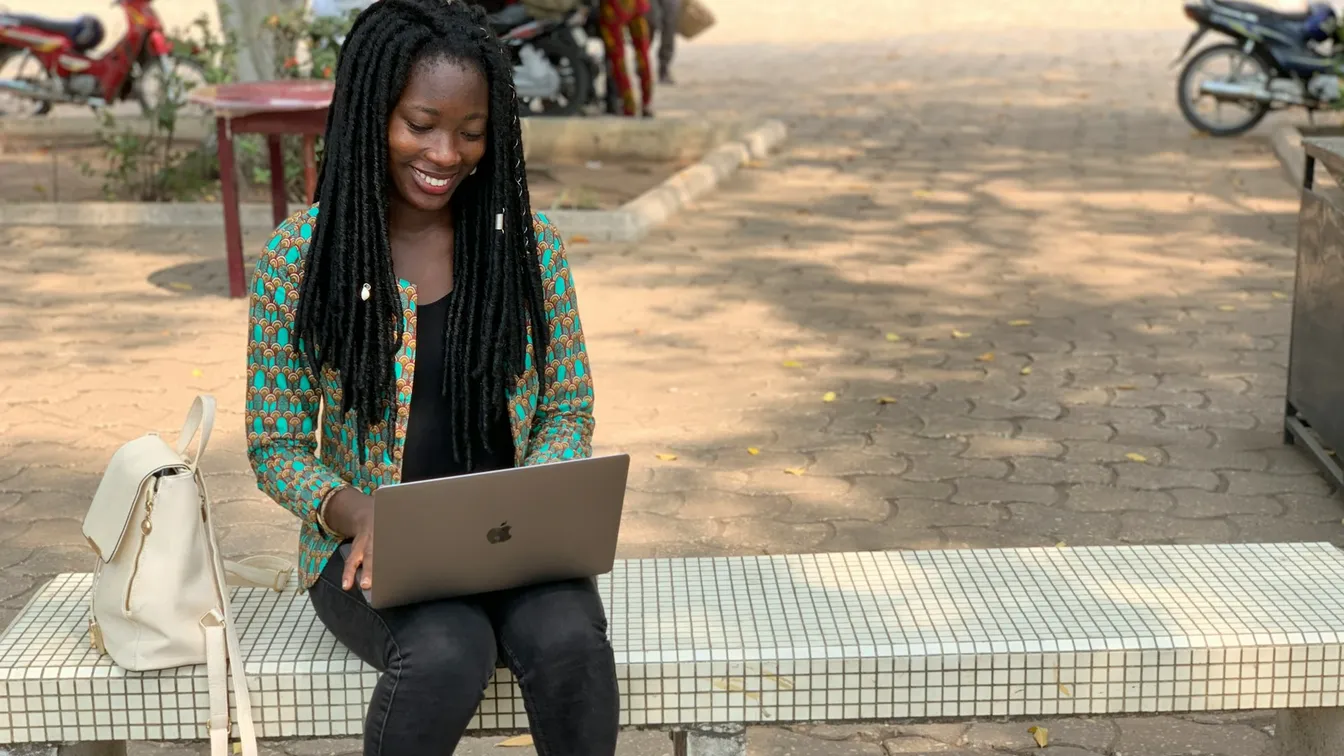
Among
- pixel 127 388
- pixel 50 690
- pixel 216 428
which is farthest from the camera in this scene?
pixel 127 388

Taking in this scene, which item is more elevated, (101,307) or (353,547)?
(353,547)

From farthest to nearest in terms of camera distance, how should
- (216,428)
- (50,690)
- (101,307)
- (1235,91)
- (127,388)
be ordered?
(1235,91)
(101,307)
(127,388)
(216,428)
(50,690)

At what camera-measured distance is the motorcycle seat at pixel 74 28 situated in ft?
39.7

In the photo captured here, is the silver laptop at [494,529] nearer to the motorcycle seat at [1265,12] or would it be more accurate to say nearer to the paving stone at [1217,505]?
the paving stone at [1217,505]

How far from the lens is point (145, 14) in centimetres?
1182

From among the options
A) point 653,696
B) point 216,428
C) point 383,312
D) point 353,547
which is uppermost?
point 383,312

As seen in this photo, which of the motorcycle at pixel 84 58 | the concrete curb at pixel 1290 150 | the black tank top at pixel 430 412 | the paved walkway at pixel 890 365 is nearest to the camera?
the black tank top at pixel 430 412

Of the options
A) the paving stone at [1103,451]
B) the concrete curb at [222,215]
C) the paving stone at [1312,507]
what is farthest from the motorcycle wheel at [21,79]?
the paving stone at [1312,507]

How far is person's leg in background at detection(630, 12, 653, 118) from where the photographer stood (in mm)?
12164

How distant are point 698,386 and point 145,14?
24.1 feet

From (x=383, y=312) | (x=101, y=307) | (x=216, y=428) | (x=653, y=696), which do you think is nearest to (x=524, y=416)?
(x=383, y=312)

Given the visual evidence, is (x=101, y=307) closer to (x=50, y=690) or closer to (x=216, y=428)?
(x=216, y=428)

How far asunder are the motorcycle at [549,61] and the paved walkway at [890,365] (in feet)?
6.55

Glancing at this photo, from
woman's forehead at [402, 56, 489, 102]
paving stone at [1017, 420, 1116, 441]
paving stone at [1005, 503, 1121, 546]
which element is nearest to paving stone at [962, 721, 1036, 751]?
paving stone at [1005, 503, 1121, 546]
